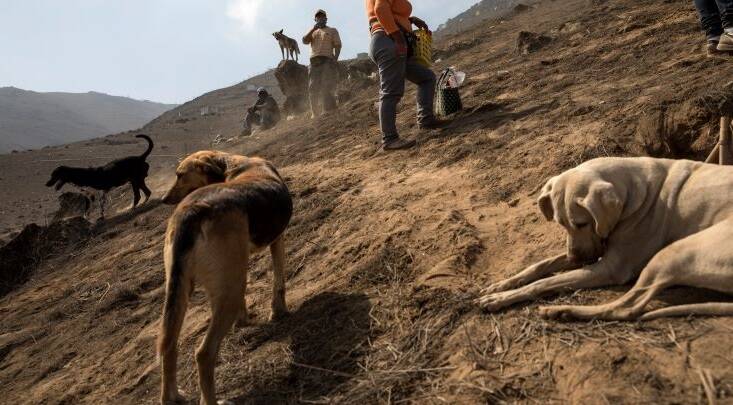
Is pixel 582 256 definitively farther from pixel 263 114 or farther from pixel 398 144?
pixel 263 114

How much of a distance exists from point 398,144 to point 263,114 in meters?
11.7

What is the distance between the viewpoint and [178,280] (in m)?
2.80

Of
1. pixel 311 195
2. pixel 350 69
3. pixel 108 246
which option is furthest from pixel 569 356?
pixel 350 69

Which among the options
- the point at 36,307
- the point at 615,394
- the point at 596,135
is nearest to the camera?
the point at 615,394

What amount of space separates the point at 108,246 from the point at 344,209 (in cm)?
434

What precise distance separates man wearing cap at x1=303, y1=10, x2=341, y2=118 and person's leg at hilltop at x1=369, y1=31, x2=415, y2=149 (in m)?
6.37

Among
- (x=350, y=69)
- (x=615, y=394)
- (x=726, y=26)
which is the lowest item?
(x=615, y=394)

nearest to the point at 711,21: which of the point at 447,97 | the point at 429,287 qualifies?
the point at 447,97

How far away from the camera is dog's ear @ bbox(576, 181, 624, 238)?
9.07 feet

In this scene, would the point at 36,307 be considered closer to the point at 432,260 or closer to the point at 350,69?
the point at 432,260

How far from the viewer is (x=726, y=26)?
5285mm

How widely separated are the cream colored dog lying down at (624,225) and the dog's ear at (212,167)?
2.43 meters

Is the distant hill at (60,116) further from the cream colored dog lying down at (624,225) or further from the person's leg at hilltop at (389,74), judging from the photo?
the cream colored dog lying down at (624,225)

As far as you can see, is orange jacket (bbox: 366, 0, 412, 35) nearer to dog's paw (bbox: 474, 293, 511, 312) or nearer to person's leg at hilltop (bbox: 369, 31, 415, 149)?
person's leg at hilltop (bbox: 369, 31, 415, 149)
